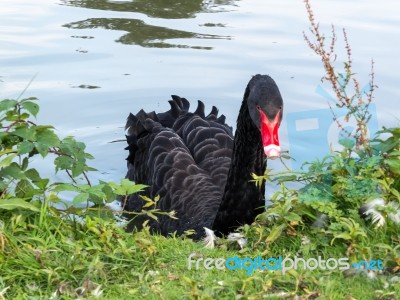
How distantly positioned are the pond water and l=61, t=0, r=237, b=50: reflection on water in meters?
0.01

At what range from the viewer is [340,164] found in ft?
13.2

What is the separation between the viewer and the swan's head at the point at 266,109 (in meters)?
4.21

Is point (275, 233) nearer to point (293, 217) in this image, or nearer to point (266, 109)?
point (293, 217)

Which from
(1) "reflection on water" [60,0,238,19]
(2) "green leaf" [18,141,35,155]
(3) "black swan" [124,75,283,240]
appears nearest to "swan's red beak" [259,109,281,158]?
(3) "black swan" [124,75,283,240]

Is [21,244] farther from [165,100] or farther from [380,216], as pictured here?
[165,100]

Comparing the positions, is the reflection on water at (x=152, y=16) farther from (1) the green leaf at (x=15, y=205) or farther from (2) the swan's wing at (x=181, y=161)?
(1) the green leaf at (x=15, y=205)

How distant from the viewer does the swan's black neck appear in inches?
192

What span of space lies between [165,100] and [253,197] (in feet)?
11.3

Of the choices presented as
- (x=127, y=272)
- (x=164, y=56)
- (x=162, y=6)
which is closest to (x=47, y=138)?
(x=127, y=272)

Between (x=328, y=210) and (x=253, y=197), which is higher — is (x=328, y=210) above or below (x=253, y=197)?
above

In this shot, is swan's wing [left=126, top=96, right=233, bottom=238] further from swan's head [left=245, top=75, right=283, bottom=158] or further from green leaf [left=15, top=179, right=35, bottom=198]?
green leaf [left=15, top=179, right=35, bottom=198]

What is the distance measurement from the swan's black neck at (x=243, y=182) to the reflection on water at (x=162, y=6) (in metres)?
5.48

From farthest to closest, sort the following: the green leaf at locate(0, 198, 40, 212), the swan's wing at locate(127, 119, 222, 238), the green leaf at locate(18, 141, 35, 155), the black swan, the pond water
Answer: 1. the pond water
2. the swan's wing at locate(127, 119, 222, 238)
3. the black swan
4. the green leaf at locate(18, 141, 35, 155)
5. the green leaf at locate(0, 198, 40, 212)

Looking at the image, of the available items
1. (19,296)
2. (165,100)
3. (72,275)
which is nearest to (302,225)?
(72,275)
